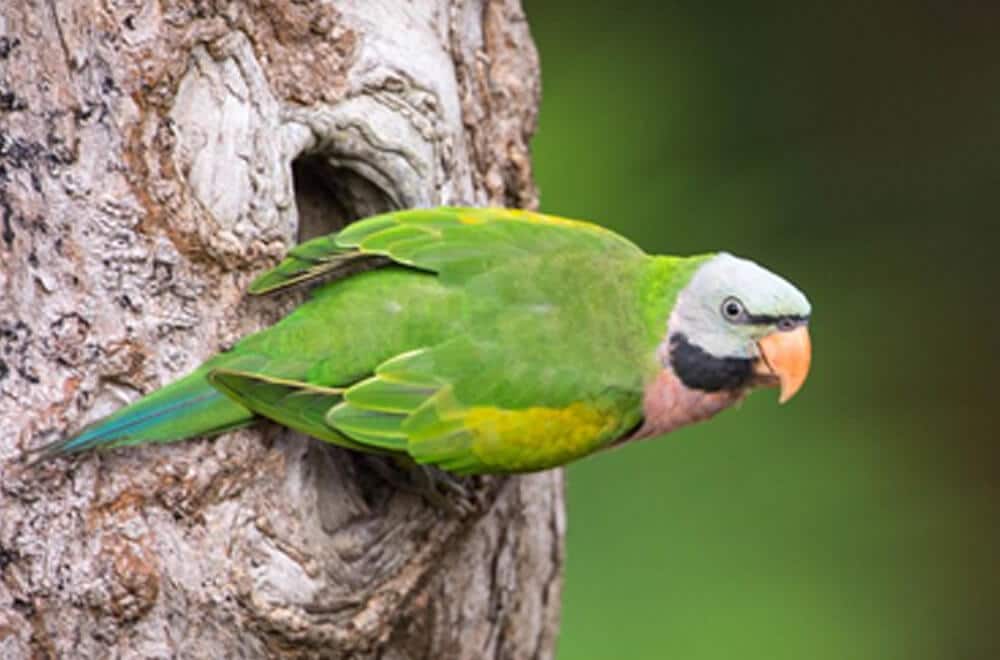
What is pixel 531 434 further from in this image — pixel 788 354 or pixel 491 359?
pixel 788 354

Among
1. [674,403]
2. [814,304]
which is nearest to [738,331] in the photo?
[674,403]

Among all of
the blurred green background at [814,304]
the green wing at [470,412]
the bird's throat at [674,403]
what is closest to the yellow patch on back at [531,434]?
the green wing at [470,412]

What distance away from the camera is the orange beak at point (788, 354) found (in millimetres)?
2609

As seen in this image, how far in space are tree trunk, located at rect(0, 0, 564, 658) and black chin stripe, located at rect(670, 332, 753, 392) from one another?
53 centimetres

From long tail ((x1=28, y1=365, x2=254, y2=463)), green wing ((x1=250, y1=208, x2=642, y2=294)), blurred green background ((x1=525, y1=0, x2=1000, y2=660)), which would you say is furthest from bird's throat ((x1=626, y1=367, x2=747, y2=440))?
blurred green background ((x1=525, y1=0, x2=1000, y2=660))

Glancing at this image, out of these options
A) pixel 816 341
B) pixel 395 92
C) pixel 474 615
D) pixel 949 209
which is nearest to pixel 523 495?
pixel 474 615

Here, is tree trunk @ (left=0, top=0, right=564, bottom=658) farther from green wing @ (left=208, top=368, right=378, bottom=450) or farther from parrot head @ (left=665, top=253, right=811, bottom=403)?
parrot head @ (left=665, top=253, right=811, bottom=403)

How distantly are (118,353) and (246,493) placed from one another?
1.05ft

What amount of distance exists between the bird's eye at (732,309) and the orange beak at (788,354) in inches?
2.3

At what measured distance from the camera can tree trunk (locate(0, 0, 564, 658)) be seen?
2498 millimetres

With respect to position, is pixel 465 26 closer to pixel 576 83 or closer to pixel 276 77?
pixel 276 77

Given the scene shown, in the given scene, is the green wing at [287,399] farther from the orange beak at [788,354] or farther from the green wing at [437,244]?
the orange beak at [788,354]

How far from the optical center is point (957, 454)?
13.2ft

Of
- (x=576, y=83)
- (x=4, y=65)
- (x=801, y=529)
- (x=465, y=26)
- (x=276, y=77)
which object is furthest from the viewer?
(x=576, y=83)
